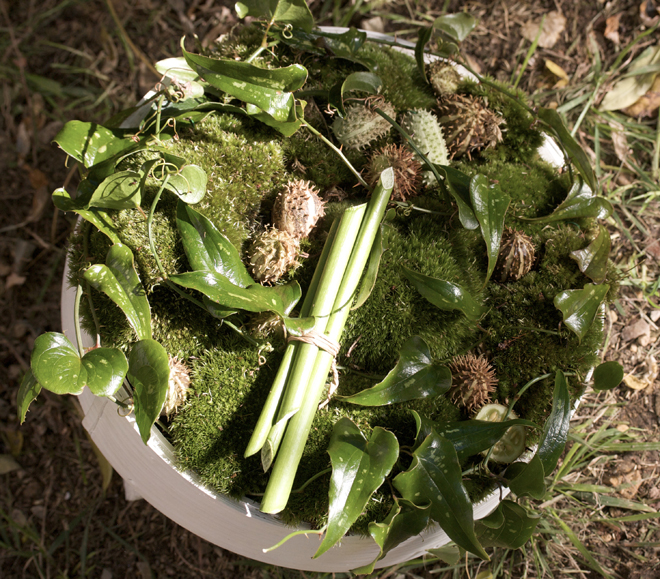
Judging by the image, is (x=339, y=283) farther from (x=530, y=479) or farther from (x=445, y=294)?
(x=530, y=479)

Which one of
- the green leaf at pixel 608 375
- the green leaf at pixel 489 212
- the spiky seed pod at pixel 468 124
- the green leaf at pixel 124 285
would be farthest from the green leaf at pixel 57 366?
the green leaf at pixel 608 375

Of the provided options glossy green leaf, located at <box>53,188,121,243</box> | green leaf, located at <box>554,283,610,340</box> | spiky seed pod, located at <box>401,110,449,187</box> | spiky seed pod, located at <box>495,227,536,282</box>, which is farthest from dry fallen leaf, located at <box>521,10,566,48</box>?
glossy green leaf, located at <box>53,188,121,243</box>

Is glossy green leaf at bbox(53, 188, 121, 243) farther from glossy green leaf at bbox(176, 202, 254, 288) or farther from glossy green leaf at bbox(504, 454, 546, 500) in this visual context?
glossy green leaf at bbox(504, 454, 546, 500)

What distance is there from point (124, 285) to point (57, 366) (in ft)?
0.61

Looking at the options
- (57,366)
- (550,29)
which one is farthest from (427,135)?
(550,29)

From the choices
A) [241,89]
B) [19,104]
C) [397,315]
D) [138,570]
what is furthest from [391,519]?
[19,104]

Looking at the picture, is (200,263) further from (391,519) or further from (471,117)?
(471,117)

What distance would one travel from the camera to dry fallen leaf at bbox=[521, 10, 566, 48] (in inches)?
70.7

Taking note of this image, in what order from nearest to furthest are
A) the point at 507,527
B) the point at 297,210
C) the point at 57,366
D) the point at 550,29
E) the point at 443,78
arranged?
the point at 57,366 → the point at 507,527 → the point at 297,210 → the point at 443,78 → the point at 550,29

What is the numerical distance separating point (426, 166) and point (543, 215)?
326mm

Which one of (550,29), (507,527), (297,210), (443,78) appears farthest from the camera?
(550,29)

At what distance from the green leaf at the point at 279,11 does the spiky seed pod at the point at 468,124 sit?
390mm

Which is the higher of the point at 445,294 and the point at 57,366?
the point at 445,294

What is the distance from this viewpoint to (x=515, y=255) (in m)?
1.10
